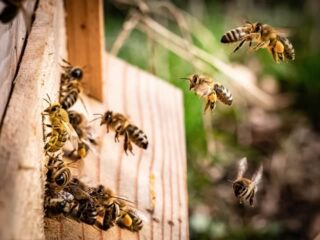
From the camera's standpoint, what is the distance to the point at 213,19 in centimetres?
984

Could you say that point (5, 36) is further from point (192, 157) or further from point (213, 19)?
point (213, 19)

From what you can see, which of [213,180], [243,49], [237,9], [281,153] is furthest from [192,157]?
[237,9]

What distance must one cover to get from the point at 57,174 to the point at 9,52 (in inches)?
21.4

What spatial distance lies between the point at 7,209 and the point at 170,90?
3.16 meters

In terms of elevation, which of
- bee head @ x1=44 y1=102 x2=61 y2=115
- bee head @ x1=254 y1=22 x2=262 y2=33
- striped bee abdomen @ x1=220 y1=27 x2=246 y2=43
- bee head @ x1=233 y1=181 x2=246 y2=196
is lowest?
bee head @ x1=44 y1=102 x2=61 y2=115

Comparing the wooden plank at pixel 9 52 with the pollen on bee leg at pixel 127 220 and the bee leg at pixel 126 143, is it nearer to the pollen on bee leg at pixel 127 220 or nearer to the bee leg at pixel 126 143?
the pollen on bee leg at pixel 127 220

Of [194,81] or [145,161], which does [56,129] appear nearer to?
[145,161]

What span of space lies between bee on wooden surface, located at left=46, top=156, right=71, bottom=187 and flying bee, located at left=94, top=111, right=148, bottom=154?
2.30ft

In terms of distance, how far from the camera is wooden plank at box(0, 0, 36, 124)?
7.74 feet

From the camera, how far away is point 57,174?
279cm

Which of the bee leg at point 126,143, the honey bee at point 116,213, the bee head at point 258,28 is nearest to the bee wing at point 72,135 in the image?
the honey bee at point 116,213

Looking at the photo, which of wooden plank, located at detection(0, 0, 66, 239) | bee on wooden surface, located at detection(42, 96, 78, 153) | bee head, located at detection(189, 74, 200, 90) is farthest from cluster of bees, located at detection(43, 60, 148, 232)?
bee head, located at detection(189, 74, 200, 90)

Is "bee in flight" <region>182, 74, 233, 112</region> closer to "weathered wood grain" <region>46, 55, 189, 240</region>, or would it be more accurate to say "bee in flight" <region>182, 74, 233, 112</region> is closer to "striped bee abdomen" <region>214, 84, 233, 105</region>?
"striped bee abdomen" <region>214, 84, 233, 105</region>

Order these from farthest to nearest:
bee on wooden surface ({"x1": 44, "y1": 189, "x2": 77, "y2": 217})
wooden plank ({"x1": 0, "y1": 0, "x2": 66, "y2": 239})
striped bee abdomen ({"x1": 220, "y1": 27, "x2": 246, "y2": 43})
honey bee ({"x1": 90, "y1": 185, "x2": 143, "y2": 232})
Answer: striped bee abdomen ({"x1": 220, "y1": 27, "x2": 246, "y2": 43}) < honey bee ({"x1": 90, "y1": 185, "x2": 143, "y2": 232}) < bee on wooden surface ({"x1": 44, "y1": 189, "x2": 77, "y2": 217}) < wooden plank ({"x1": 0, "y1": 0, "x2": 66, "y2": 239})
